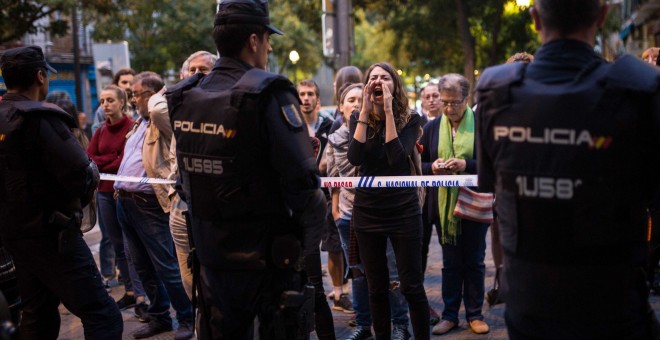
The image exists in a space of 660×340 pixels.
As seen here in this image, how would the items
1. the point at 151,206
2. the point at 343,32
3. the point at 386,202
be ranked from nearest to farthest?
the point at 386,202 → the point at 151,206 → the point at 343,32

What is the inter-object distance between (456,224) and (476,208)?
0.20 metres

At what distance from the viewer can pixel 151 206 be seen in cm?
611

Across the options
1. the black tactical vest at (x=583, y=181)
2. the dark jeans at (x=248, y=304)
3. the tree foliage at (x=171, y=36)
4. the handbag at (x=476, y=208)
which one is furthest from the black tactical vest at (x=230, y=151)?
the tree foliage at (x=171, y=36)

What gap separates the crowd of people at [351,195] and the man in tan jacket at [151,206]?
15 millimetres

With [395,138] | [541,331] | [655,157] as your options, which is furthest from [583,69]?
[395,138]

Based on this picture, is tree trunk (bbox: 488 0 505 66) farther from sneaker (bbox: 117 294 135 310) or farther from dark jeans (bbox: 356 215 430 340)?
dark jeans (bbox: 356 215 430 340)

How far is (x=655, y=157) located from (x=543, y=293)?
23.4 inches

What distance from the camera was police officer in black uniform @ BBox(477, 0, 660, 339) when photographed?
2590 mm

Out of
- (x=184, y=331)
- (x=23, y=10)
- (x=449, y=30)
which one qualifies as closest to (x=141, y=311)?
(x=184, y=331)

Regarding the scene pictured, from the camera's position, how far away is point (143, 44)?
31.8 meters

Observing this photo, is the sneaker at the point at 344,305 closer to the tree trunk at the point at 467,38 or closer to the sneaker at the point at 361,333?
the sneaker at the point at 361,333

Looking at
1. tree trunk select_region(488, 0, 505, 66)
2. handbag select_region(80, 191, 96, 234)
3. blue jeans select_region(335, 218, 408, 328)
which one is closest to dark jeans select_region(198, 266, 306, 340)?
handbag select_region(80, 191, 96, 234)

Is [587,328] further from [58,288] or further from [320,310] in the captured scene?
[58,288]

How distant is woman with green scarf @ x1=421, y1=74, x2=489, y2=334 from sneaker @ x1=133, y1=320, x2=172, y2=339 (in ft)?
7.31
